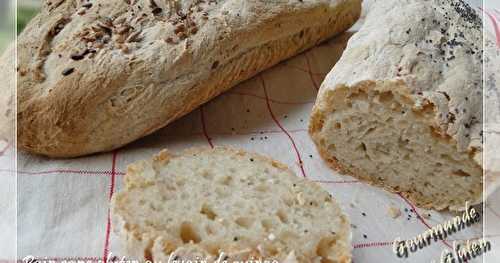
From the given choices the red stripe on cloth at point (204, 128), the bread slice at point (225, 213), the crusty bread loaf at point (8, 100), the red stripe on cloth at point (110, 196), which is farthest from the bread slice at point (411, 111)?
the crusty bread loaf at point (8, 100)

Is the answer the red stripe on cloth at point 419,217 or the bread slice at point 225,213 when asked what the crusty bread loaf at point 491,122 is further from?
the bread slice at point 225,213

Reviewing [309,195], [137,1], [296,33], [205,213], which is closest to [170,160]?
[205,213]

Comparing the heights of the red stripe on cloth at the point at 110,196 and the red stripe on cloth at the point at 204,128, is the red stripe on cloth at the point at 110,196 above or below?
below

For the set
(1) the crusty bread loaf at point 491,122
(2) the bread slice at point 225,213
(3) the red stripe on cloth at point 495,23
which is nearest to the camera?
(2) the bread slice at point 225,213

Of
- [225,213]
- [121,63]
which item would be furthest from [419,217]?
[121,63]

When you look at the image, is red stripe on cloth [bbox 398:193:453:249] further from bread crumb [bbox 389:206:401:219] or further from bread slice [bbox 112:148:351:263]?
bread slice [bbox 112:148:351:263]

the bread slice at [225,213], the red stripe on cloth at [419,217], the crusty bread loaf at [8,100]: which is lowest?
the red stripe on cloth at [419,217]

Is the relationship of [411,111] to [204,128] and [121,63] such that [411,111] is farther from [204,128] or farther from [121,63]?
[121,63]
